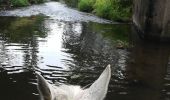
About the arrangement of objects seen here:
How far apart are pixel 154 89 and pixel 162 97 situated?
53cm

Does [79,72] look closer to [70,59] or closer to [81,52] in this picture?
[70,59]

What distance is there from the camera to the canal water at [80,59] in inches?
320

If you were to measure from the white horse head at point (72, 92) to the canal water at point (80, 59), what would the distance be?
570cm

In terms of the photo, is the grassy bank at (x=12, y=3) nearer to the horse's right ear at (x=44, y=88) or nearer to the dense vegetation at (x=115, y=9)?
the dense vegetation at (x=115, y=9)

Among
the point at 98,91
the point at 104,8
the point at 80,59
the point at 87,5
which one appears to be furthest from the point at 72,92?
the point at 87,5

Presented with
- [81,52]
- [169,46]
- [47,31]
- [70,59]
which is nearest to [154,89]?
[70,59]

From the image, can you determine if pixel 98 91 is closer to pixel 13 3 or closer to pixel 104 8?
pixel 104 8

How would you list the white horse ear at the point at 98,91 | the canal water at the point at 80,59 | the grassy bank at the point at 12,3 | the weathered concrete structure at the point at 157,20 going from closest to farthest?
1. the white horse ear at the point at 98,91
2. the canal water at the point at 80,59
3. the weathered concrete structure at the point at 157,20
4. the grassy bank at the point at 12,3

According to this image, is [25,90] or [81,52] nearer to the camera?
[25,90]

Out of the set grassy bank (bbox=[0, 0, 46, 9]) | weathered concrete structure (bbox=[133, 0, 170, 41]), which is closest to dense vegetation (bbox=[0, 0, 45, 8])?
grassy bank (bbox=[0, 0, 46, 9])

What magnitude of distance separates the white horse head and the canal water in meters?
5.70

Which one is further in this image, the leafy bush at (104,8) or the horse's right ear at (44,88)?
the leafy bush at (104,8)

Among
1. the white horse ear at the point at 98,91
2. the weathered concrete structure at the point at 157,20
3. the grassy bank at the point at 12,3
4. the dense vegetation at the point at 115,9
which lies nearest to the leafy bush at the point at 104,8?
the dense vegetation at the point at 115,9

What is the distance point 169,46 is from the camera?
1318 cm
